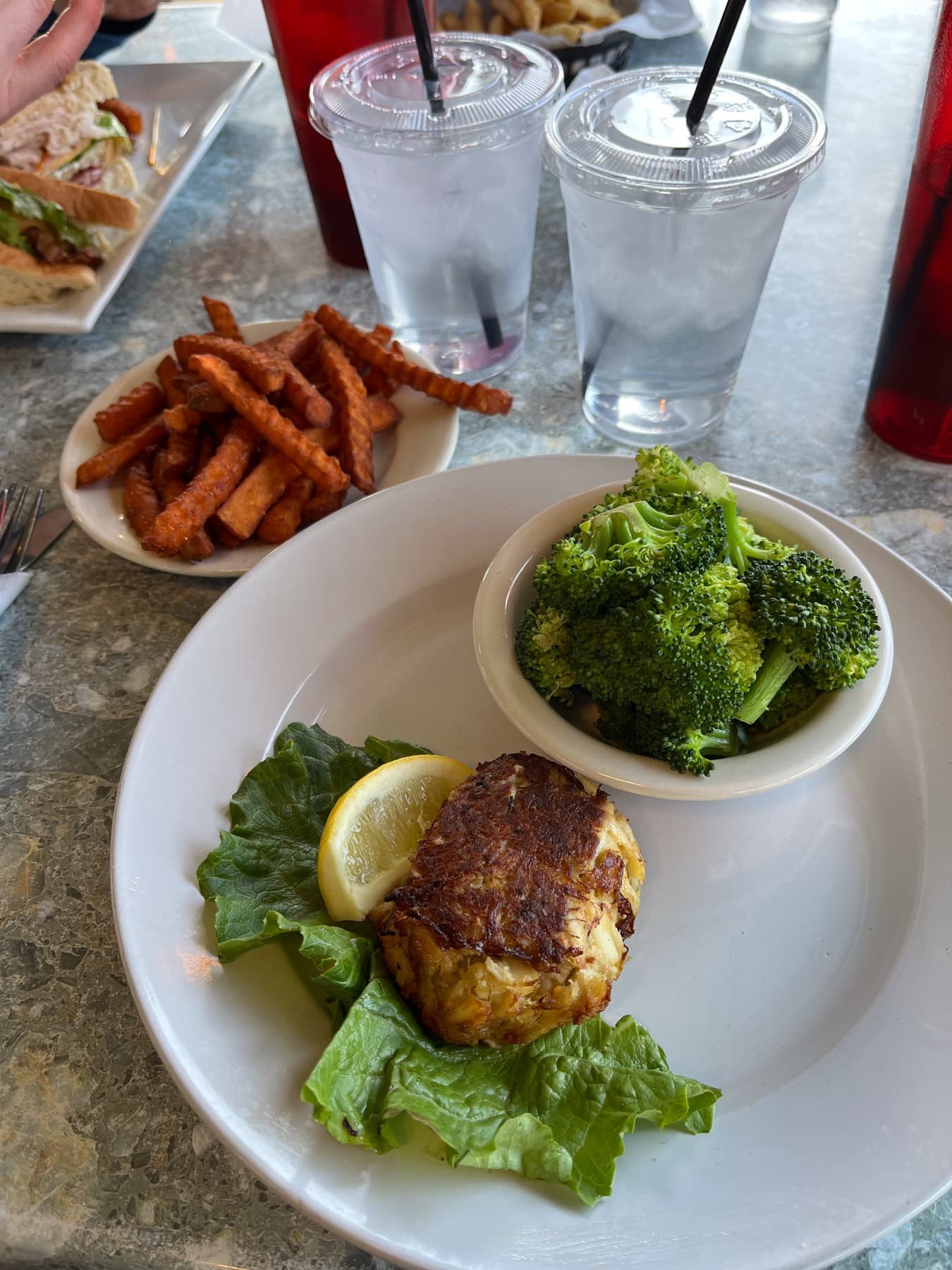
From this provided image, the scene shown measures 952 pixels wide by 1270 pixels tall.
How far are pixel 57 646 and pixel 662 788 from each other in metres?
1.16

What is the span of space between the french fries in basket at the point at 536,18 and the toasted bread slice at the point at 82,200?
3.43ft

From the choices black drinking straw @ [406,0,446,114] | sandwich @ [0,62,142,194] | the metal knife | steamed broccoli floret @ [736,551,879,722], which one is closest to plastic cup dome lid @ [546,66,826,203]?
black drinking straw @ [406,0,446,114]

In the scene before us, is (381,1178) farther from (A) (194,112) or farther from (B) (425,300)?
(A) (194,112)

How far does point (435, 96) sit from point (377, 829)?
139 centimetres

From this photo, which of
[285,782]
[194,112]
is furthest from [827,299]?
[194,112]

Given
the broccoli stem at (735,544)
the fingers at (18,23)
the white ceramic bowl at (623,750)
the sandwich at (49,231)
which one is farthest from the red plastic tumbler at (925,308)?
the sandwich at (49,231)

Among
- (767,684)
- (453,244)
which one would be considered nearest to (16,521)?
(453,244)

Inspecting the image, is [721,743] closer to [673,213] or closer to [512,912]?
[512,912]

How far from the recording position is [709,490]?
4.64ft

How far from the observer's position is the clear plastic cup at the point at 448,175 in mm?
1768

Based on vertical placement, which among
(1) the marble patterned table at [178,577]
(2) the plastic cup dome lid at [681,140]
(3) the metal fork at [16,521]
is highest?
(2) the plastic cup dome lid at [681,140]

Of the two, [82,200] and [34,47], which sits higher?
[34,47]

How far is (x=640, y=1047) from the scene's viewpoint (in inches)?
43.7

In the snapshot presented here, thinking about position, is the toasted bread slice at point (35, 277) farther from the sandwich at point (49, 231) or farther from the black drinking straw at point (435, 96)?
the black drinking straw at point (435, 96)
